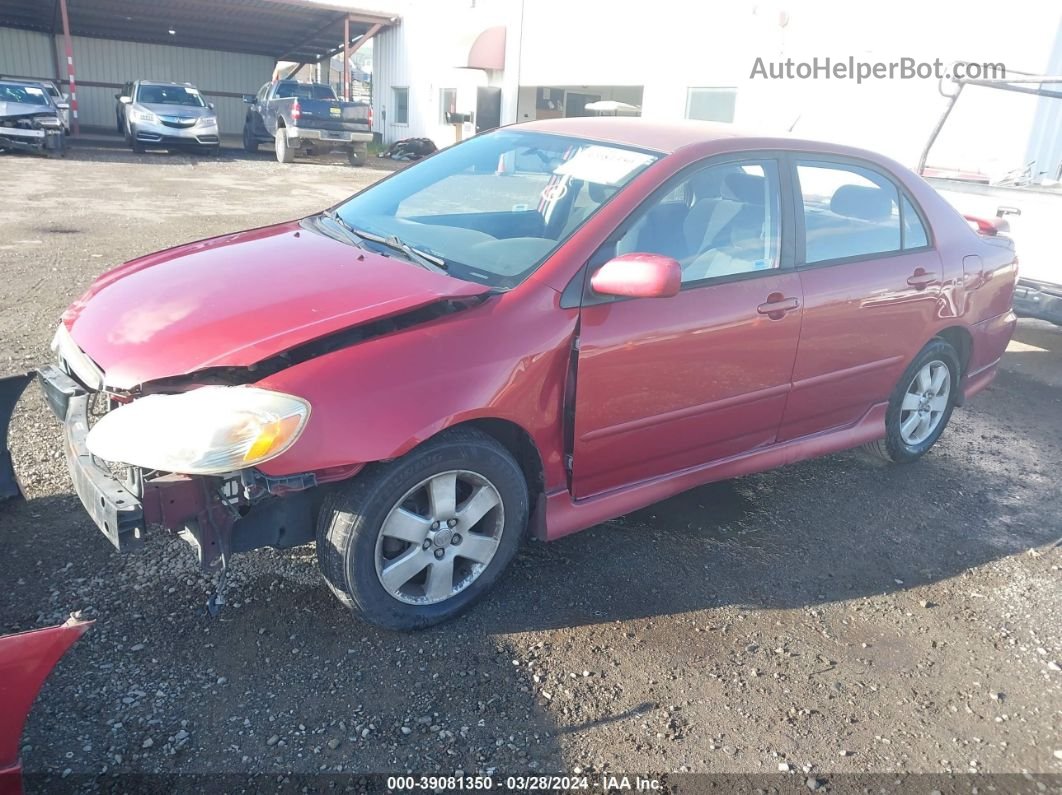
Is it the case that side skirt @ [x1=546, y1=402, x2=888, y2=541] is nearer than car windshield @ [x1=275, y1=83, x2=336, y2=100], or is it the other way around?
side skirt @ [x1=546, y1=402, x2=888, y2=541]

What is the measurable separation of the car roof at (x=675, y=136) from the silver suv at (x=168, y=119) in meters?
18.0

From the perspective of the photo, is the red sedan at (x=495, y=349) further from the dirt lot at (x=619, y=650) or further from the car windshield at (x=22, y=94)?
the car windshield at (x=22, y=94)

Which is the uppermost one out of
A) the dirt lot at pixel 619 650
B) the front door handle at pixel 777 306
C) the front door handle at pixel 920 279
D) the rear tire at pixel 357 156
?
the front door handle at pixel 920 279

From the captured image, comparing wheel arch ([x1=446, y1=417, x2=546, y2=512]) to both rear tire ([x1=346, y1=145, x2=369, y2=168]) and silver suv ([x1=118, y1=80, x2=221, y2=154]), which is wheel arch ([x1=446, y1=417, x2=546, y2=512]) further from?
silver suv ([x1=118, y1=80, x2=221, y2=154])

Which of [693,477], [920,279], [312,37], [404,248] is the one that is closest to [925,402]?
[920,279]

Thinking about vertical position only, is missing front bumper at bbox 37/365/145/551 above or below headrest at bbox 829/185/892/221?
below

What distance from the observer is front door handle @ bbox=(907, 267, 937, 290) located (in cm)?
409

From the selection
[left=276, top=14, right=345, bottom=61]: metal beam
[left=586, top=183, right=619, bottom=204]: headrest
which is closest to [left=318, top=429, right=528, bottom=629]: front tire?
[left=586, top=183, right=619, bottom=204]: headrest

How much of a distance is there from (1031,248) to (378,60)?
2706 centimetres

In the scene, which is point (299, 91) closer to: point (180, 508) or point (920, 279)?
point (920, 279)

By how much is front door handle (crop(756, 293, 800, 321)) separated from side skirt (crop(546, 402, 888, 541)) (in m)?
0.64

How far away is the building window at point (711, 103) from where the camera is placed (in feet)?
52.4

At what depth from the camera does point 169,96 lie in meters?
20.0

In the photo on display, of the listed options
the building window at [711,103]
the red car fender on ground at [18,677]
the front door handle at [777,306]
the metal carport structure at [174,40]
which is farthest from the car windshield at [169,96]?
the red car fender on ground at [18,677]
